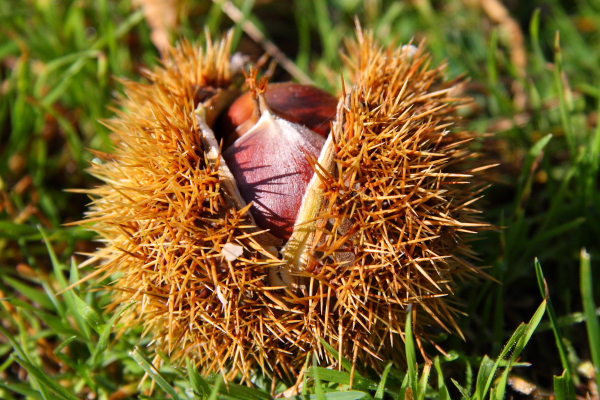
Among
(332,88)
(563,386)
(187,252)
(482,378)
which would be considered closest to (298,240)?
(187,252)

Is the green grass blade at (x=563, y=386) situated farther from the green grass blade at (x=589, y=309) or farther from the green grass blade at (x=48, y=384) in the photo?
the green grass blade at (x=48, y=384)

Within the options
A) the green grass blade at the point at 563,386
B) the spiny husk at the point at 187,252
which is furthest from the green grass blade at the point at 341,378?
the green grass blade at the point at 563,386

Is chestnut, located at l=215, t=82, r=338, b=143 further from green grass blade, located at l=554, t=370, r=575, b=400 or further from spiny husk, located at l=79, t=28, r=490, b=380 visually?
green grass blade, located at l=554, t=370, r=575, b=400

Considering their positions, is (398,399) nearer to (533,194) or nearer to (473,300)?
(473,300)

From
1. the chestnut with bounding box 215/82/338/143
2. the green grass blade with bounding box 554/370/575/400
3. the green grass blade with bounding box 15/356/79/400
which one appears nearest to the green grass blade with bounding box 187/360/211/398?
the green grass blade with bounding box 15/356/79/400

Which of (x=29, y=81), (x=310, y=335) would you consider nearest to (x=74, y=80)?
(x=29, y=81)

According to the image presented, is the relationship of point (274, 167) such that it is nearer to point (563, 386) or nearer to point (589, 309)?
point (589, 309)
